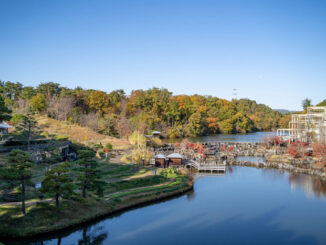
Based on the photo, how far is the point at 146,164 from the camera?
30.6 metres

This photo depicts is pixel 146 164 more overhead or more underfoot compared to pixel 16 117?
more underfoot

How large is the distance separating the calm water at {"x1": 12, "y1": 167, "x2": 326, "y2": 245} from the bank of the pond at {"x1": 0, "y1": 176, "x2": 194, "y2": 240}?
0.63m

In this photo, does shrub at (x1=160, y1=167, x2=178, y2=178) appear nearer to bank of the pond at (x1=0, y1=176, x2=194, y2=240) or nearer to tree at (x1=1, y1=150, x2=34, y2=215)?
bank of the pond at (x1=0, y1=176, x2=194, y2=240)

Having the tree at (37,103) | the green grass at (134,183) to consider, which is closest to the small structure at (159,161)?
the green grass at (134,183)

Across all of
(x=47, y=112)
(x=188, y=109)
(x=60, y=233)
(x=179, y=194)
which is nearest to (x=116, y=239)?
(x=60, y=233)

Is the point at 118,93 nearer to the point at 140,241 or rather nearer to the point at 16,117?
the point at 16,117

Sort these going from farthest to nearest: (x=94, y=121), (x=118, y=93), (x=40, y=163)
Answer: (x=118, y=93), (x=94, y=121), (x=40, y=163)

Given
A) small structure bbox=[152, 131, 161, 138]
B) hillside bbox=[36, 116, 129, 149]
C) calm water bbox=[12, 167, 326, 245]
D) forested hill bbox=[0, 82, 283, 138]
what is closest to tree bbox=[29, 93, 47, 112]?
forested hill bbox=[0, 82, 283, 138]

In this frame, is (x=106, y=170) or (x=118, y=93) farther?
(x=118, y=93)

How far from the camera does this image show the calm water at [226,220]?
14677 mm

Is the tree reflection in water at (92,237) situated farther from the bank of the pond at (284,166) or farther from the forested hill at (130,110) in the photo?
the forested hill at (130,110)

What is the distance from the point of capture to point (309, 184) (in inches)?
972

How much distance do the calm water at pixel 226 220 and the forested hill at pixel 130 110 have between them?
33.7m

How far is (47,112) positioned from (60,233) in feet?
147
